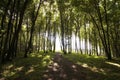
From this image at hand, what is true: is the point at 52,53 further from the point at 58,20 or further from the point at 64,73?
the point at 64,73

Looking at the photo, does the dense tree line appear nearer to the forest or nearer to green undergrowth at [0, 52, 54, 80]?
the forest

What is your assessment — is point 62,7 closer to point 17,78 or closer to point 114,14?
point 114,14

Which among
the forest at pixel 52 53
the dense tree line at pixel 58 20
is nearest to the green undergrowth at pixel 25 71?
the forest at pixel 52 53

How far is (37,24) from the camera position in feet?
182

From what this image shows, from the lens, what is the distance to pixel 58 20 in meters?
57.6

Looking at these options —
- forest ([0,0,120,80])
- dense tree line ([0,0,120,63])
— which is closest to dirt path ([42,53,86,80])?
forest ([0,0,120,80])

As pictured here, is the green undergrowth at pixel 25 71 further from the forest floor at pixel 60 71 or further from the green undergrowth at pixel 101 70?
the green undergrowth at pixel 101 70

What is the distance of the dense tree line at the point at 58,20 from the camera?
26527 millimetres

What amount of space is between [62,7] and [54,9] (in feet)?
12.3

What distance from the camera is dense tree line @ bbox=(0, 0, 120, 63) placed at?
2653 cm

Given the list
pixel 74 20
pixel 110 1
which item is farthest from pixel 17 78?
pixel 74 20

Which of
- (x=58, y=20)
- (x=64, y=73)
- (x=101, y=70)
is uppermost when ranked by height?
(x=58, y=20)

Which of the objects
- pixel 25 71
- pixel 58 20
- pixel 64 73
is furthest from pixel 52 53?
pixel 64 73

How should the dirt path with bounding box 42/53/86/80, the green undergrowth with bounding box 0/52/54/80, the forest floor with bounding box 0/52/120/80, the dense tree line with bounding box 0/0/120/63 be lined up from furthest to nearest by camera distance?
the dense tree line with bounding box 0/0/120/63 < the green undergrowth with bounding box 0/52/54/80 < the forest floor with bounding box 0/52/120/80 < the dirt path with bounding box 42/53/86/80
